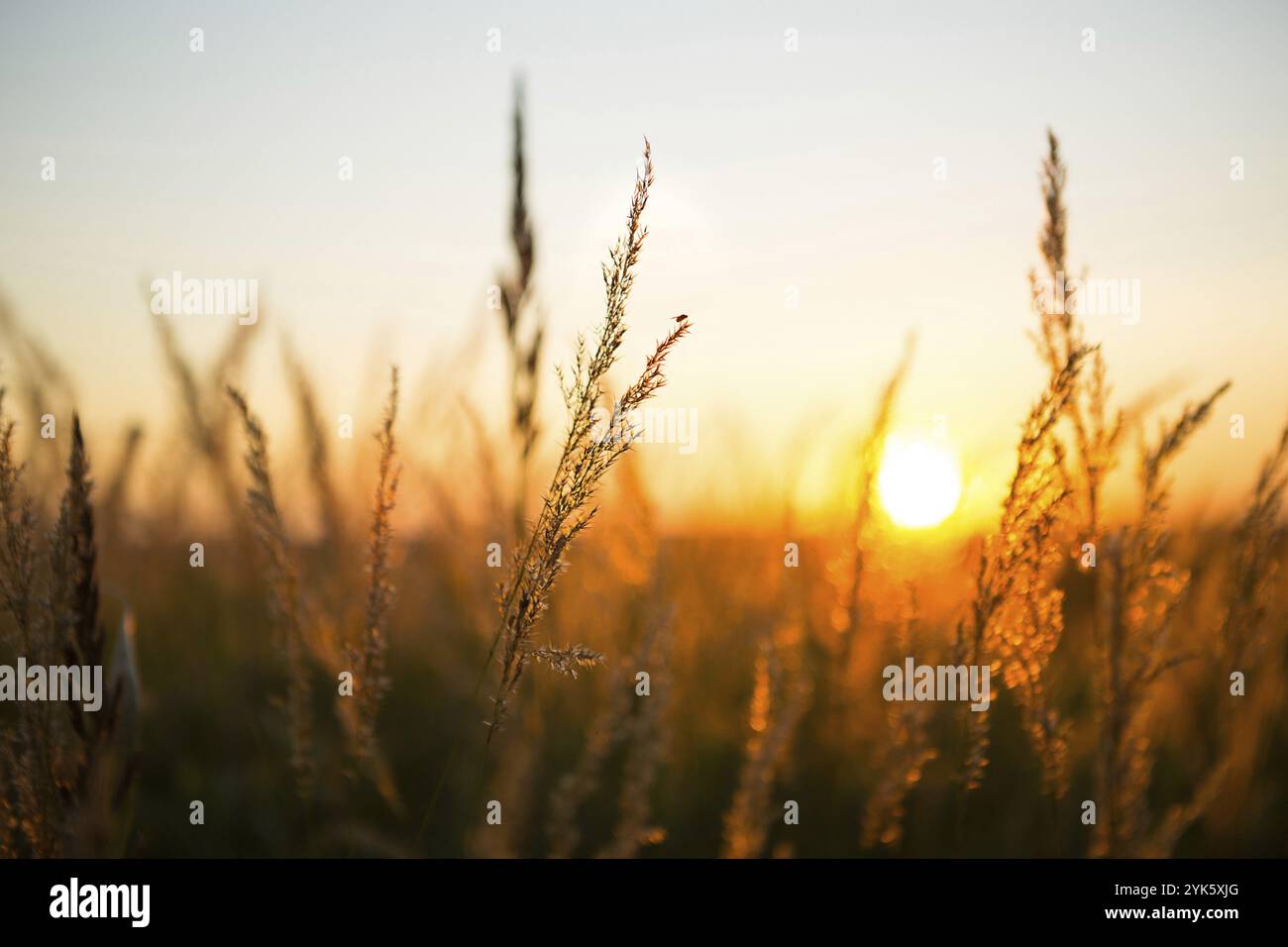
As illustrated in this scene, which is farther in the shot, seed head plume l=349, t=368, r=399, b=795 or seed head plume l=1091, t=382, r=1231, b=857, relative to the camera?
seed head plume l=1091, t=382, r=1231, b=857

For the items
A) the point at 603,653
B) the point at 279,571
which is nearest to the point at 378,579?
the point at 279,571

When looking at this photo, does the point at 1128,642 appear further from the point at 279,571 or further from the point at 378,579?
the point at 279,571

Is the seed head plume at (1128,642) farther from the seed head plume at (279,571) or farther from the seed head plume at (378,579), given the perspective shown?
the seed head plume at (279,571)

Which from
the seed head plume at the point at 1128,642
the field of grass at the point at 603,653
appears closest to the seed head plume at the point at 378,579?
the field of grass at the point at 603,653

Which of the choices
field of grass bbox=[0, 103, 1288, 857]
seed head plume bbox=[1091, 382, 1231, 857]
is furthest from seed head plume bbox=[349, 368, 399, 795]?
seed head plume bbox=[1091, 382, 1231, 857]

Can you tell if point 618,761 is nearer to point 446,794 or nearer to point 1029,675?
point 446,794

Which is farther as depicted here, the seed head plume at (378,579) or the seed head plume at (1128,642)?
the seed head plume at (1128,642)

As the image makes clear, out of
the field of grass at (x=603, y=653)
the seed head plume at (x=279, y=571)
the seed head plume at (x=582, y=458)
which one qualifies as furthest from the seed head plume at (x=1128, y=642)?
the seed head plume at (x=279, y=571)

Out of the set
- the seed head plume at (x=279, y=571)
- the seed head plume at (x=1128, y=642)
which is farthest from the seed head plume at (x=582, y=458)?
the seed head plume at (x=1128, y=642)

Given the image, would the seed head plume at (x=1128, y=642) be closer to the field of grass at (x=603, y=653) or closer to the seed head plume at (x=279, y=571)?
the field of grass at (x=603, y=653)

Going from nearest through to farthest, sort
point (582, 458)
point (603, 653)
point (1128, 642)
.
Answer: point (582, 458) → point (1128, 642) → point (603, 653)

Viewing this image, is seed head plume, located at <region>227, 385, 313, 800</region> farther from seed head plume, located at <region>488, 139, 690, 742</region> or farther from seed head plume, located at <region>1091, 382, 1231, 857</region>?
seed head plume, located at <region>1091, 382, 1231, 857</region>
